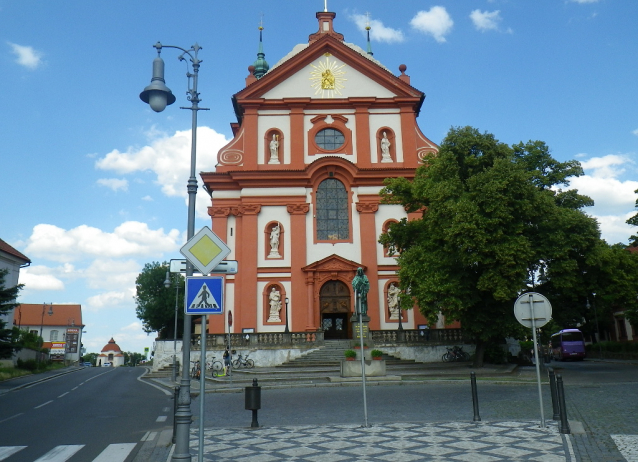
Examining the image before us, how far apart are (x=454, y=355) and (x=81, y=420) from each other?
20500mm

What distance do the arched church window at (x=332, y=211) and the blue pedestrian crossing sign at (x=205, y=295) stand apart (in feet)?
92.2

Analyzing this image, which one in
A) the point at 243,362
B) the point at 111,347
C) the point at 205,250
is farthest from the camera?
the point at 111,347

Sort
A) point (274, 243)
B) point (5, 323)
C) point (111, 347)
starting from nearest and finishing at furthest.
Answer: point (5, 323) → point (274, 243) → point (111, 347)

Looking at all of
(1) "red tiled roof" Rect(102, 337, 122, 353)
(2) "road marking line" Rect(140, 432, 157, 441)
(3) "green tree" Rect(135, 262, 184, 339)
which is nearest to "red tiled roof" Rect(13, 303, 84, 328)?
(1) "red tiled roof" Rect(102, 337, 122, 353)

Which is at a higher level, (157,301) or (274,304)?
(157,301)

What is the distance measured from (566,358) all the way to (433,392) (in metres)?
34.5

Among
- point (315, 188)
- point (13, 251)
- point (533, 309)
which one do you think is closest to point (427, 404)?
point (533, 309)

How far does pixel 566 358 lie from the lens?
4741 centimetres

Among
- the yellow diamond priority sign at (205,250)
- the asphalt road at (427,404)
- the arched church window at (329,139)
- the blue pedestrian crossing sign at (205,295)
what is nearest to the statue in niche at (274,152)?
the arched church window at (329,139)

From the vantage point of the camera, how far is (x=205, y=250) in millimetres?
7852

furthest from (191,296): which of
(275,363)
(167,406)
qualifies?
(275,363)

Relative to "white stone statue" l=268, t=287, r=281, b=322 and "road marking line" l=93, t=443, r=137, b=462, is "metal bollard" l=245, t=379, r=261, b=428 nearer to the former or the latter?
"road marking line" l=93, t=443, r=137, b=462

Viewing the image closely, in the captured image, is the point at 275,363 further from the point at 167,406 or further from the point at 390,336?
the point at 167,406

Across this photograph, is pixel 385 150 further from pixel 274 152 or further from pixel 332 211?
pixel 274 152
